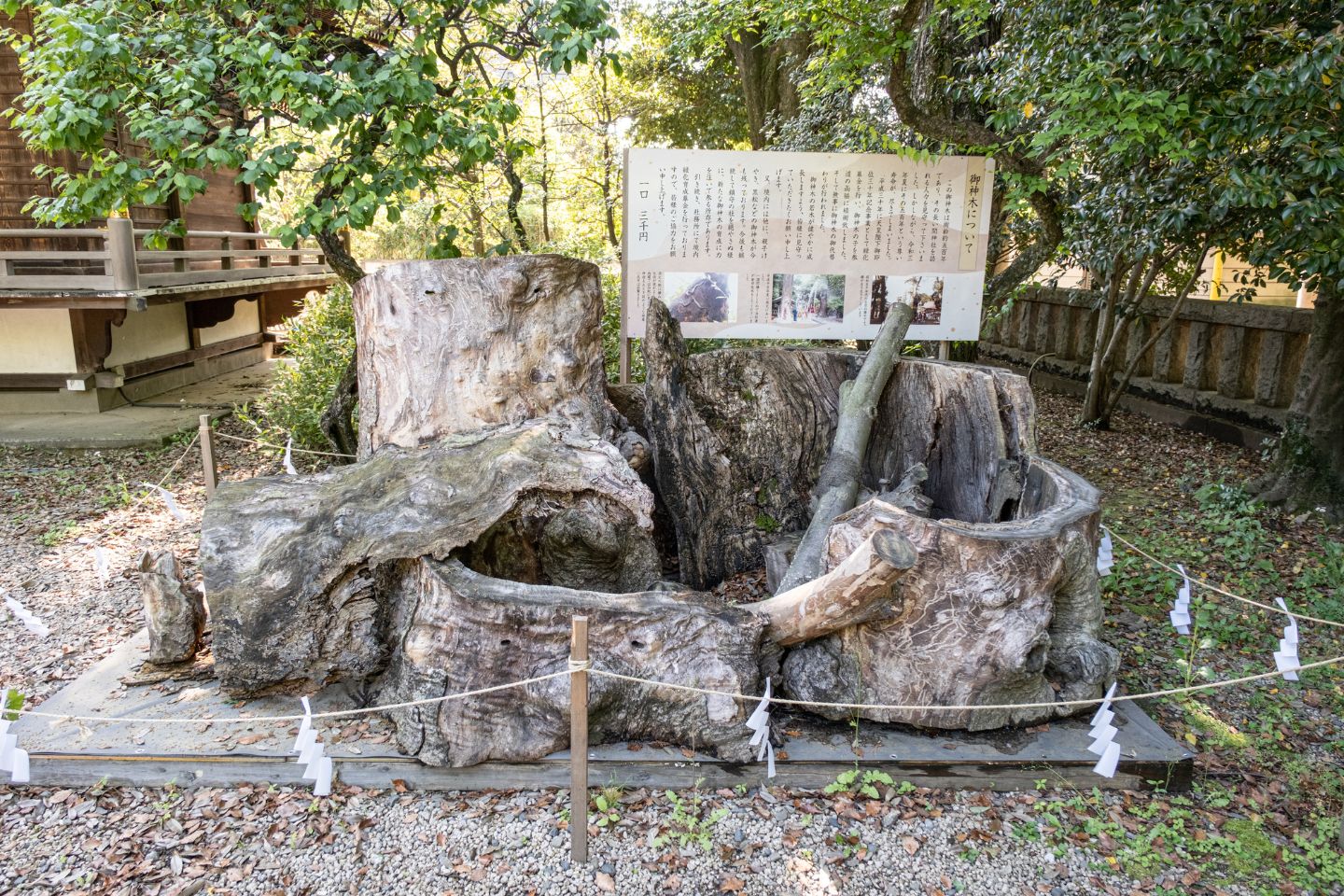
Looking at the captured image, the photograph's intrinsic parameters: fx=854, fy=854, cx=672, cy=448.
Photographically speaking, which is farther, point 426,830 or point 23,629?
point 23,629

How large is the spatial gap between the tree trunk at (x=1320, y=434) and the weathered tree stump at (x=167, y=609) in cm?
698

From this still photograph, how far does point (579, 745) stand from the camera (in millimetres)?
2846

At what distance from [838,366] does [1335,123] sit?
2.87m

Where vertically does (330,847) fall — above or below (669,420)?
below

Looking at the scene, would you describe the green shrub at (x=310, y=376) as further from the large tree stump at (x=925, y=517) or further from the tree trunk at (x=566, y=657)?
the tree trunk at (x=566, y=657)

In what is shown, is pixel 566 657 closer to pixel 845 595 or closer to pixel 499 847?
pixel 499 847

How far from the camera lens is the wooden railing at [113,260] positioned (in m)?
8.04

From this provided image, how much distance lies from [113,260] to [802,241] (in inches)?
259

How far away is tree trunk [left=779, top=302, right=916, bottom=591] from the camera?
4.21m

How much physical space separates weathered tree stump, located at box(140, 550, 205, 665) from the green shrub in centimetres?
330

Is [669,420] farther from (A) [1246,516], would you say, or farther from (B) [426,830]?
(A) [1246,516]

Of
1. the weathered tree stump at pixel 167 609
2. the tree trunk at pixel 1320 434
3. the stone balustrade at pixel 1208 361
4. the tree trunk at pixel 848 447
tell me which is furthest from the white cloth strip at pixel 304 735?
the stone balustrade at pixel 1208 361

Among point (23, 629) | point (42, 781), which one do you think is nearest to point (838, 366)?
→ point (42, 781)

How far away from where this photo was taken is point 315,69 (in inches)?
223
